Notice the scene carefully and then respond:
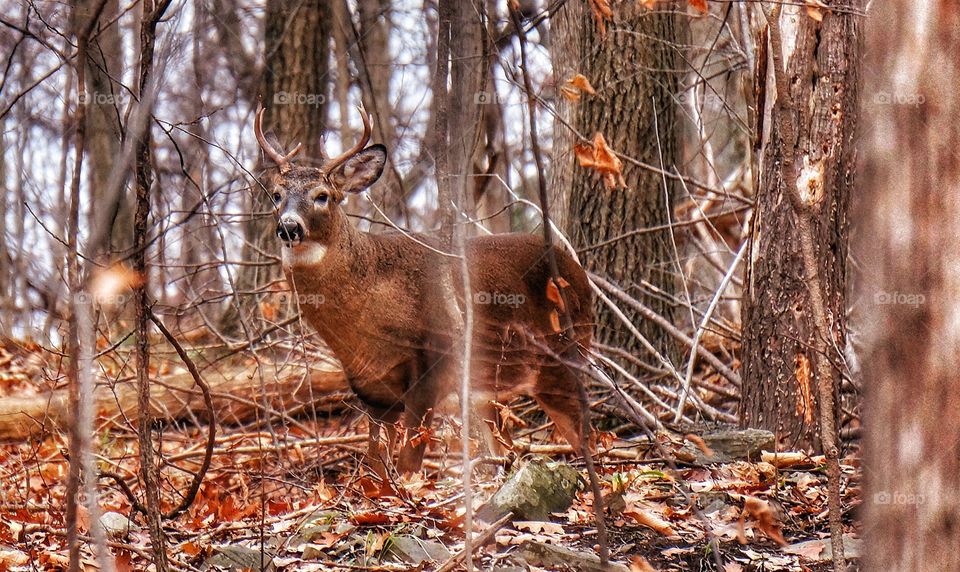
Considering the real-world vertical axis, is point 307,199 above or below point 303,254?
above

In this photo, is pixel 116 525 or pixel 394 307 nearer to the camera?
pixel 116 525

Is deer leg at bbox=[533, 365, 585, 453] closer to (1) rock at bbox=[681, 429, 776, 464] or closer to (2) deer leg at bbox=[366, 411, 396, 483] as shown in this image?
(2) deer leg at bbox=[366, 411, 396, 483]

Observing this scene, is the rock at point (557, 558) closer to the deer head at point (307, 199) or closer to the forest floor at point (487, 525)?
the forest floor at point (487, 525)

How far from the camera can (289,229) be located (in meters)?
6.76

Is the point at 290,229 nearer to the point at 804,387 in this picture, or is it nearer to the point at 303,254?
the point at 303,254

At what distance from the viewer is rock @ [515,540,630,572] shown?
4.27 m

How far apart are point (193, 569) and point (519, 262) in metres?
3.69

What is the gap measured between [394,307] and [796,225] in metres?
2.59

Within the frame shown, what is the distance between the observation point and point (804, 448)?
6.23 meters
